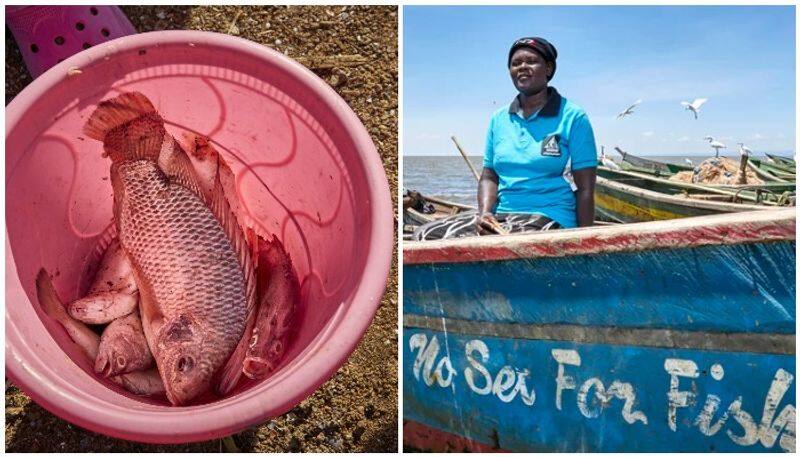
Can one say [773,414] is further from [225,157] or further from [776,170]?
[776,170]

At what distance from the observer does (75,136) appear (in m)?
1.99

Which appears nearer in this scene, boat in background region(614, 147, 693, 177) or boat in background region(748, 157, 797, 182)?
boat in background region(748, 157, 797, 182)

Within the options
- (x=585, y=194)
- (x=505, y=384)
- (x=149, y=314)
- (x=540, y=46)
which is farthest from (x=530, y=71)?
(x=149, y=314)

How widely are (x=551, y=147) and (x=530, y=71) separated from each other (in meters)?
0.32

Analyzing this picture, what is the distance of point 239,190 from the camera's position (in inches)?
91.5

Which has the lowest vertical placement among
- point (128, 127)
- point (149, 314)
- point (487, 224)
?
point (149, 314)

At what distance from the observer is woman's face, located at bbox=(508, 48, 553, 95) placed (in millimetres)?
2781

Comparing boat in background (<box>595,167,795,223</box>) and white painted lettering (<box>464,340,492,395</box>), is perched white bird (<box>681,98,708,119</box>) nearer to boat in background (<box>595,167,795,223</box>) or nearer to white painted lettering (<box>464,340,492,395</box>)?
boat in background (<box>595,167,795,223</box>)

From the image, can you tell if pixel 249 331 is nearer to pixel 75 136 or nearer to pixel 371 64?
pixel 75 136

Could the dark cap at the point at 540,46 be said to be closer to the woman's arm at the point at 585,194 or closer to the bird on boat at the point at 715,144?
the woman's arm at the point at 585,194

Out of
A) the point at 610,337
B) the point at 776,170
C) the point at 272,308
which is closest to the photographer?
the point at 272,308

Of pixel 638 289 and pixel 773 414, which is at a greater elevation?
pixel 638 289

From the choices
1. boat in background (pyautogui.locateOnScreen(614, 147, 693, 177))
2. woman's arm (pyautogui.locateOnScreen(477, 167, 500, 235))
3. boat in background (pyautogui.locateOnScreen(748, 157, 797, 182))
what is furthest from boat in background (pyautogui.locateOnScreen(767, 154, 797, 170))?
woman's arm (pyautogui.locateOnScreen(477, 167, 500, 235))

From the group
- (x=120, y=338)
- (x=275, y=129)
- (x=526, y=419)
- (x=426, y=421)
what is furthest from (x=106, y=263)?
(x=526, y=419)
